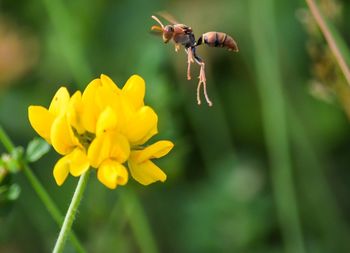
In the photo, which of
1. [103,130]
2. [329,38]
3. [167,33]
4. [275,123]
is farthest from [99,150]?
[275,123]

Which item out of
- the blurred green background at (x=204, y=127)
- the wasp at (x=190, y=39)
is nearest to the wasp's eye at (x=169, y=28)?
the wasp at (x=190, y=39)

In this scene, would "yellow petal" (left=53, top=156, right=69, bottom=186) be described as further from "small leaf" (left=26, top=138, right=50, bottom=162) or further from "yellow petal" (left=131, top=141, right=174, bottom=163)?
"small leaf" (left=26, top=138, right=50, bottom=162)

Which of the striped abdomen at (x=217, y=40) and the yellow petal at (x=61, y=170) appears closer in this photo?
the yellow petal at (x=61, y=170)

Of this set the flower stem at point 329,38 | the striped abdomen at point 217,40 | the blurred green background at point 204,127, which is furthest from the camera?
the blurred green background at point 204,127

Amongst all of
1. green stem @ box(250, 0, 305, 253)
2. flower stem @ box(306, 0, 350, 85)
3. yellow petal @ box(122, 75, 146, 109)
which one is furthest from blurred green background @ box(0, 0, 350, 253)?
yellow petal @ box(122, 75, 146, 109)

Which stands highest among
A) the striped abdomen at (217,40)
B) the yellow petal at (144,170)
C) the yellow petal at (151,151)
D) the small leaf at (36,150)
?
the striped abdomen at (217,40)

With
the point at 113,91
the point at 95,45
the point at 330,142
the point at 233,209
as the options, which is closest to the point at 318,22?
the point at 113,91

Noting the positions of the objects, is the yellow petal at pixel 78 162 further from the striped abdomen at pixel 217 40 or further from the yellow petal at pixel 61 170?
the striped abdomen at pixel 217 40

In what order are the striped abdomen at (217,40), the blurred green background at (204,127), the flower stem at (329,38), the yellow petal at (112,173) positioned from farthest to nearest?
the blurred green background at (204,127)
the flower stem at (329,38)
the striped abdomen at (217,40)
the yellow petal at (112,173)

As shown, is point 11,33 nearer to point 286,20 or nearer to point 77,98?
point 286,20
